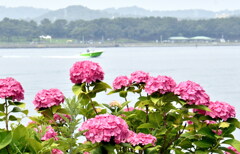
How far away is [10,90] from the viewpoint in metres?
4.24

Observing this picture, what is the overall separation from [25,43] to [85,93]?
558ft

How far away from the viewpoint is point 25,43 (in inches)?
6742

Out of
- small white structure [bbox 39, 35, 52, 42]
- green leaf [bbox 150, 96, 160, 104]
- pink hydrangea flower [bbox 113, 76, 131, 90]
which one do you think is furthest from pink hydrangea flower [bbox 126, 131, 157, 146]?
small white structure [bbox 39, 35, 52, 42]

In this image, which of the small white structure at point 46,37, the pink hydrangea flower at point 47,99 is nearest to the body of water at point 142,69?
the pink hydrangea flower at point 47,99

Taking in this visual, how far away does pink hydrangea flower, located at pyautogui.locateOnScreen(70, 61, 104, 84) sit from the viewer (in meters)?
4.23

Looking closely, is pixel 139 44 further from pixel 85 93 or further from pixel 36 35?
pixel 85 93

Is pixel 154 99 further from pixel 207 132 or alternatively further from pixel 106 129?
pixel 106 129

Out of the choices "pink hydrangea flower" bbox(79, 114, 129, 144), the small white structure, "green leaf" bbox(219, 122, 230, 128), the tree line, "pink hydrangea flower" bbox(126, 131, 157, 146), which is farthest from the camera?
the tree line

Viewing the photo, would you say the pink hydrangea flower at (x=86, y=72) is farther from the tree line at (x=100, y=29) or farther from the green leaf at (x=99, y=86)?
the tree line at (x=100, y=29)

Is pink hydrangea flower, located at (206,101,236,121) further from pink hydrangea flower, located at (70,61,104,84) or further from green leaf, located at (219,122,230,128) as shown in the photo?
pink hydrangea flower, located at (70,61,104,84)

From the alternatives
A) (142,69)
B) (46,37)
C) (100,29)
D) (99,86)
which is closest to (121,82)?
(99,86)

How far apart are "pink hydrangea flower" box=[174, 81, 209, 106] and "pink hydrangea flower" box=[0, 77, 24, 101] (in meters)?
1.27

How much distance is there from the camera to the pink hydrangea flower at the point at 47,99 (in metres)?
4.30

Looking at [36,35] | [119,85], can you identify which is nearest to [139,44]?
[36,35]
